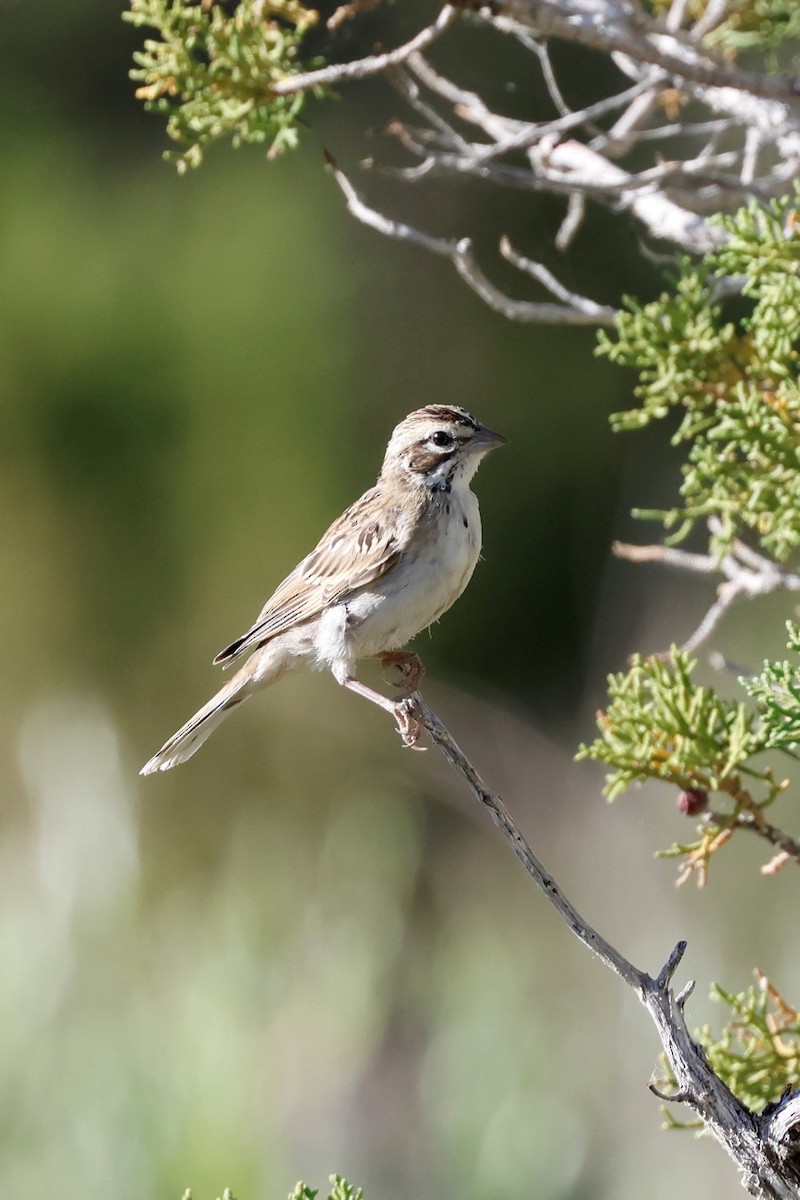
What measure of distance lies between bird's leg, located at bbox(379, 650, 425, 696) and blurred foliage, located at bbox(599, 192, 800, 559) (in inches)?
23.7

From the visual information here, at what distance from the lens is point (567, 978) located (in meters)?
6.96

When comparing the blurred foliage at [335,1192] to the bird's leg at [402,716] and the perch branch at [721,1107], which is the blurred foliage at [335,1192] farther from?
the bird's leg at [402,716]

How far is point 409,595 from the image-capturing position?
308 cm

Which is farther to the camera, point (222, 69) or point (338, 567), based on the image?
point (338, 567)

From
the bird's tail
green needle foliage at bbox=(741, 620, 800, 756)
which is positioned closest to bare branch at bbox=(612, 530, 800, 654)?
green needle foliage at bbox=(741, 620, 800, 756)

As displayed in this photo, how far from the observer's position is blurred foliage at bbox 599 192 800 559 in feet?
7.66

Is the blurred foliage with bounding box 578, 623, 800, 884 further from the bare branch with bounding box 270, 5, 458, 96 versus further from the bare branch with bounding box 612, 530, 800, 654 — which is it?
the bare branch with bounding box 270, 5, 458, 96

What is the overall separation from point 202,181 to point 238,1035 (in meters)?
4.75

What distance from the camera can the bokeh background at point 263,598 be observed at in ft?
18.9

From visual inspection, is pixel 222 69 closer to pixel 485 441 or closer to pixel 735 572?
pixel 485 441

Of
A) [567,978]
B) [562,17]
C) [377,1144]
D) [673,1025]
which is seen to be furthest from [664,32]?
[567,978]

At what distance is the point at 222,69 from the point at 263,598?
17.4 ft

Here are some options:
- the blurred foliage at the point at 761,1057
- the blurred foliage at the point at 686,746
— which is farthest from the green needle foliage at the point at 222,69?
the blurred foliage at the point at 761,1057

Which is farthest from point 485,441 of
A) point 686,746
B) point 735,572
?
point 686,746
